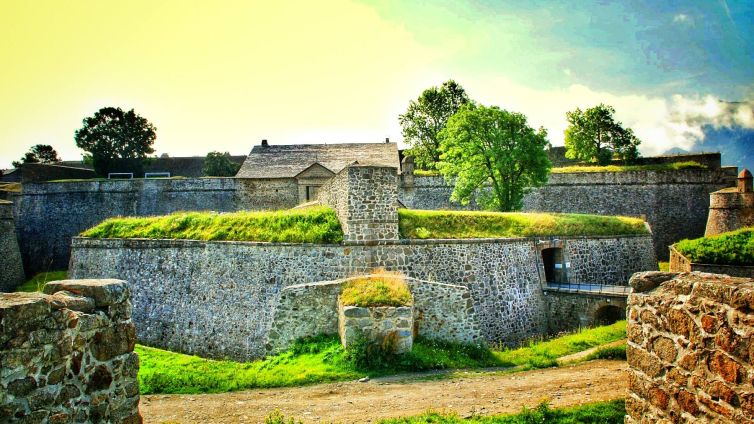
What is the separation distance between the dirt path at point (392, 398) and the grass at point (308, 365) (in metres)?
0.43

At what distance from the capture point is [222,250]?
58.6 feet

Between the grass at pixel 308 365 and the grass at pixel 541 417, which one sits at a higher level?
the grass at pixel 541 417

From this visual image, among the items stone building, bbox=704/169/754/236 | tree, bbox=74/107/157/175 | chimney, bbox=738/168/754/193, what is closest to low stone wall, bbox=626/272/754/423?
stone building, bbox=704/169/754/236

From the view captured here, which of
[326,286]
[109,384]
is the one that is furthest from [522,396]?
[109,384]

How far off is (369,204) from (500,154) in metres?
13.5

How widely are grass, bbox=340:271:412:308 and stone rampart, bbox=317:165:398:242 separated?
2.61 m

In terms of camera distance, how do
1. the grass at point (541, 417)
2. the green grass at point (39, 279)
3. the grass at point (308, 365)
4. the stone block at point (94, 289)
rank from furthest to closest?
the green grass at point (39, 279), the grass at point (308, 365), the grass at point (541, 417), the stone block at point (94, 289)

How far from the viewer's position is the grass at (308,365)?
36.6 feet

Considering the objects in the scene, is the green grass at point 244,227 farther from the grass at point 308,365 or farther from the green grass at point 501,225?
the grass at point 308,365

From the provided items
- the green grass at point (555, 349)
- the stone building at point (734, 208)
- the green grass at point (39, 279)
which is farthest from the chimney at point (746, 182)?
the green grass at point (39, 279)

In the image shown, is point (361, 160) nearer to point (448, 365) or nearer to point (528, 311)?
point (528, 311)

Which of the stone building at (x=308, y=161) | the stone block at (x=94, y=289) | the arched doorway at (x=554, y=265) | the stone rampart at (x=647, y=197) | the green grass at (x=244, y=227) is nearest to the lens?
the stone block at (x=94, y=289)

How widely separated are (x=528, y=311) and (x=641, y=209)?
61.2 ft

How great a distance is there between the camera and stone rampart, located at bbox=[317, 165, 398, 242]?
16.5 meters
